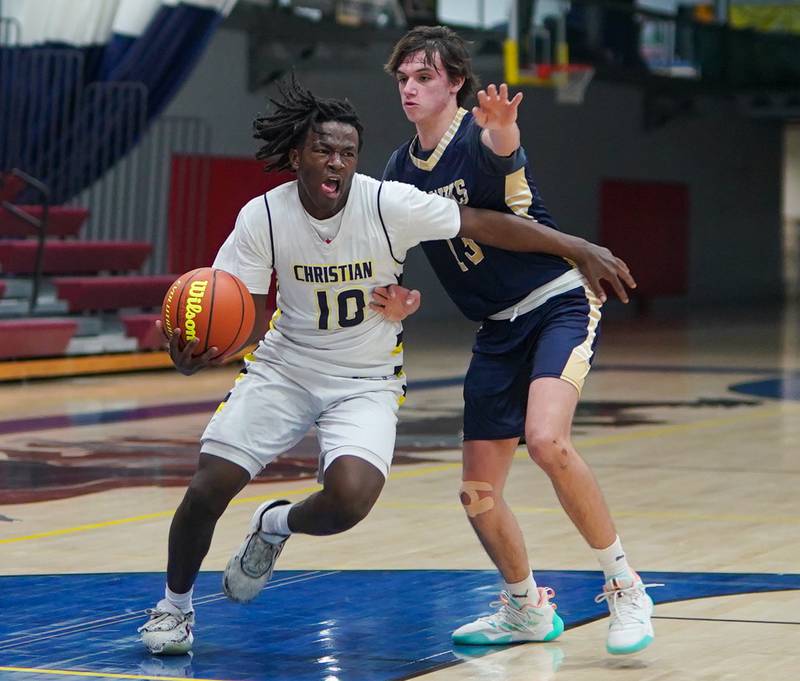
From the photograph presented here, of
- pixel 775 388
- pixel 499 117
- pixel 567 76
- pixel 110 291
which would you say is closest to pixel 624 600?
pixel 499 117

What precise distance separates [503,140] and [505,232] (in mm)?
270

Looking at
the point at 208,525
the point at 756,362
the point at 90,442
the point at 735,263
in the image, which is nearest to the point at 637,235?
the point at 735,263

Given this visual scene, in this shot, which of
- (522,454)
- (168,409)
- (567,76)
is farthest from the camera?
(567,76)

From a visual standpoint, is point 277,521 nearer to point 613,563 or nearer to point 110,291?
point 613,563

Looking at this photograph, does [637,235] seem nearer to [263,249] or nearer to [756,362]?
[756,362]

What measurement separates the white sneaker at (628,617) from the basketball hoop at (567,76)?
52.1 ft

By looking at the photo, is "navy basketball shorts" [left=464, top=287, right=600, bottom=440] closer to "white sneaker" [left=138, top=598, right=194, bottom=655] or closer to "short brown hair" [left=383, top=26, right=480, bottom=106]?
"short brown hair" [left=383, top=26, right=480, bottom=106]

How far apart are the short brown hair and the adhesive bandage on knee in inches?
47.8

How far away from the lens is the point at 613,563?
4762mm

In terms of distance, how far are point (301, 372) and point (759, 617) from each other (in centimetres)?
167

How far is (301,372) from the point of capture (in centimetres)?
488

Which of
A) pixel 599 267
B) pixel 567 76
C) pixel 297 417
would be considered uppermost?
pixel 567 76

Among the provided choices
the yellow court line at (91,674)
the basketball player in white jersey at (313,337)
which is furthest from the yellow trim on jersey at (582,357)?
the yellow court line at (91,674)

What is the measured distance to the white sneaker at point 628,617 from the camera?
4590 millimetres
